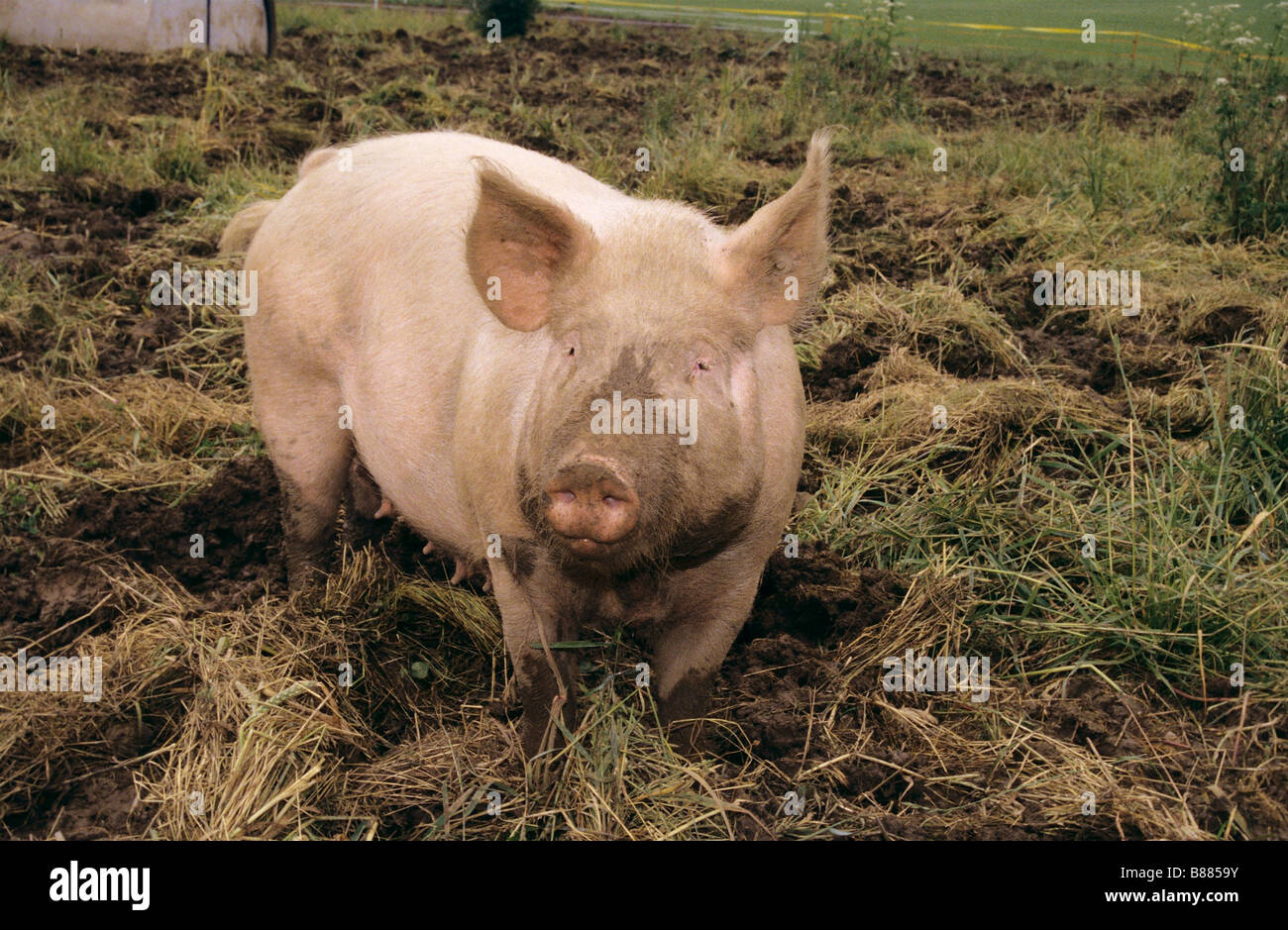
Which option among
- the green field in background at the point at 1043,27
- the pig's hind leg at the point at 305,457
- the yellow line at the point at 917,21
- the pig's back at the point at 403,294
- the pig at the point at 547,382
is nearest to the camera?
the pig at the point at 547,382

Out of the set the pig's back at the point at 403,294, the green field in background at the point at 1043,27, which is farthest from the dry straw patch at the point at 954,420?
the green field in background at the point at 1043,27

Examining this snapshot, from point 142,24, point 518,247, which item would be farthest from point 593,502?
point 142,24

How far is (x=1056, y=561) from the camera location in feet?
13.0

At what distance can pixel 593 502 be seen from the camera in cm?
240

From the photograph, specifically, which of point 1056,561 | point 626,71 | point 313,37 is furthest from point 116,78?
point 1056,561

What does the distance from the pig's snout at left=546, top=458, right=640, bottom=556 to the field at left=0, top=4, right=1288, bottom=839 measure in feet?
3.16

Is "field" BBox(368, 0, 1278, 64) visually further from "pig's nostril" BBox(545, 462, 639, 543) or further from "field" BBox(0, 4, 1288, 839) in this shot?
"pig's nostril" BBox(545, 462, 639, 543)

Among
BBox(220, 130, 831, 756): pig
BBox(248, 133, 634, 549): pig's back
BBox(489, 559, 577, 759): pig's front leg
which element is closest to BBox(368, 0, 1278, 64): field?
BBox(248, 133, 634, 549): pig's back

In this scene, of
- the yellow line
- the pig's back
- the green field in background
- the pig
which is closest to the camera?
the pig

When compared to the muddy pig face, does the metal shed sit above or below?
above

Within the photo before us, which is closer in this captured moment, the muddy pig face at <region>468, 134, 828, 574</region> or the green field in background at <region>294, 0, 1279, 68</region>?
the muddy pig face at <region>468, 134, 828, 574</region>

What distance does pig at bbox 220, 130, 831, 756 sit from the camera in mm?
2568

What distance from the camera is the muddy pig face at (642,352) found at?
96.5 inches

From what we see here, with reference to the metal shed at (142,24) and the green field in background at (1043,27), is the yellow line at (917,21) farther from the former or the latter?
the metal shed at (142,24)
